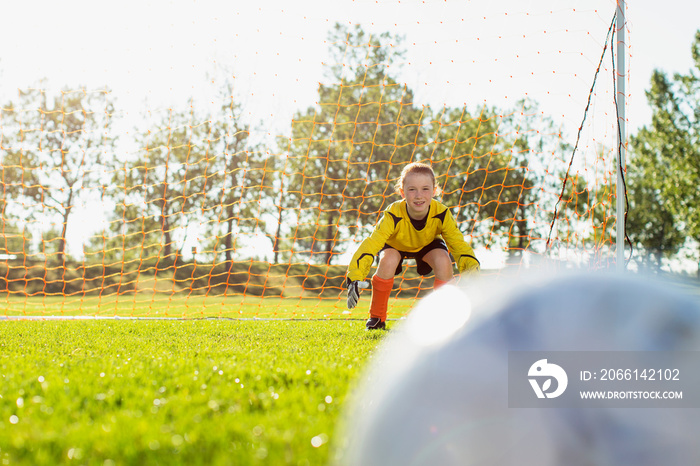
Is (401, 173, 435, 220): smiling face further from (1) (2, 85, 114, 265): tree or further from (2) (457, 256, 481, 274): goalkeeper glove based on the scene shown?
(1) (2, 85, 114, 265): tree

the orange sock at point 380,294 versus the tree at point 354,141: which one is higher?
the tree at point 354,141

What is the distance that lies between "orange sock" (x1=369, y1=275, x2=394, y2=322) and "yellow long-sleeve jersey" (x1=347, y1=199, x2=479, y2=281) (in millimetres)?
296

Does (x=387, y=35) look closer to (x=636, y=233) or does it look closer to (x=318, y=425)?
(x=636, y=233)

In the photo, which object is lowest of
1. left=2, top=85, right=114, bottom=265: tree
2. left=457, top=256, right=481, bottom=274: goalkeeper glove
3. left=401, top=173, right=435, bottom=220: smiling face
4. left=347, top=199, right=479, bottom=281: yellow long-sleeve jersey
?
left=457, top=256, right=481, bottom=274: goalkeeper glove

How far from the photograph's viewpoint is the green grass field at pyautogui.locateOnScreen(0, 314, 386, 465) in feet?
4.61

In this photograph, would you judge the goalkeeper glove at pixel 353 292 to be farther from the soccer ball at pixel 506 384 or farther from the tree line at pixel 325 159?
the tree line at pixel 325 159

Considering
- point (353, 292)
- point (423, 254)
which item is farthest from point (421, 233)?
point (353, 292)

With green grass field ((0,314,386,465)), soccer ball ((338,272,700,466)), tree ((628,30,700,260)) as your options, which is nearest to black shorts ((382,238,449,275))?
green grass field ((0,314,386,465))

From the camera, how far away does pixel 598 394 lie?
1223 mm

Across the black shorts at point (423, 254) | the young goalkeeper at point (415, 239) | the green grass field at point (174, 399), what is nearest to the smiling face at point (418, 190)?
the young goalkeeper at point (415, 239)

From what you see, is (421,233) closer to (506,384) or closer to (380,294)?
(380,294)

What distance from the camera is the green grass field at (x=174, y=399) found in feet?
4.61

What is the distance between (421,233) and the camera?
4270mm

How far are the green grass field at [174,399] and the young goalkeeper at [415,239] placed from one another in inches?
25.5
